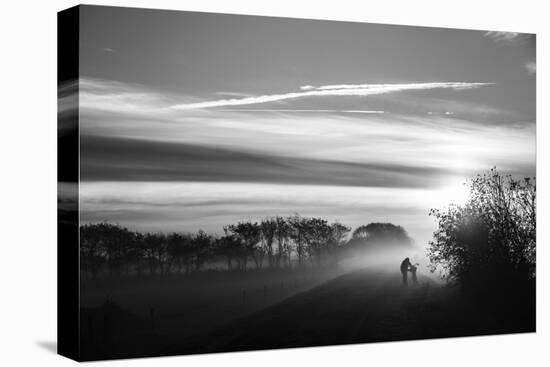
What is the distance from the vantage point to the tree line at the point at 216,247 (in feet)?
42.7

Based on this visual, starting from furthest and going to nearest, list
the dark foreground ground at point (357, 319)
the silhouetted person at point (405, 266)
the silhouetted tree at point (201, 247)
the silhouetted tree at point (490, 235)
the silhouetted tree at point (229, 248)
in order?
the silhouetted tree at point (490, 235) < the silhouetted person at point (405, 266) < the silhouetted tree at point (229, 248) < the silhouetted tree at point (201, 247) < the dark foreground ground at point (357, 319)

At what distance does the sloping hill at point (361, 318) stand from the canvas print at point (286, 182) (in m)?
0.02

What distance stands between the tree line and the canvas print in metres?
0.02

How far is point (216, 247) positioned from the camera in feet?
45.3

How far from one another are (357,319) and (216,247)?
2128 millimetres

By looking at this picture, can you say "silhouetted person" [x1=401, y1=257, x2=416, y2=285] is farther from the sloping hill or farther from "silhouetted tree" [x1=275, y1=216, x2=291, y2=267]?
"silhouetted tree" [x1=275, y1=216, x2=291, y2=267]

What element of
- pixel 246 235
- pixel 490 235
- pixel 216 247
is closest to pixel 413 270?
pixel 490 235

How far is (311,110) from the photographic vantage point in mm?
14219

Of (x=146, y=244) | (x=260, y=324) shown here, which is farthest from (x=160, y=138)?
(x=260, y=324)

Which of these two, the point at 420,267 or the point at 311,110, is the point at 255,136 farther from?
the point at 420,267

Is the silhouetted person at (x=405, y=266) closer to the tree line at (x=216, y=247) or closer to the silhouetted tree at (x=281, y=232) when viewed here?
the tree line at (x=216, y=247)

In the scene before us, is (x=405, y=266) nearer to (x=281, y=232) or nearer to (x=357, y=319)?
(x=357, y=319)

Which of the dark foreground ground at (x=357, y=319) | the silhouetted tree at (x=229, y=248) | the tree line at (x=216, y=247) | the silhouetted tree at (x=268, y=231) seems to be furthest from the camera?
the silhouetted tree at (x=268, y=231)

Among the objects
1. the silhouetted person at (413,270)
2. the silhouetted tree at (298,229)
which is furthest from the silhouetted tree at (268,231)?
the silhouetted person at (413,270)
